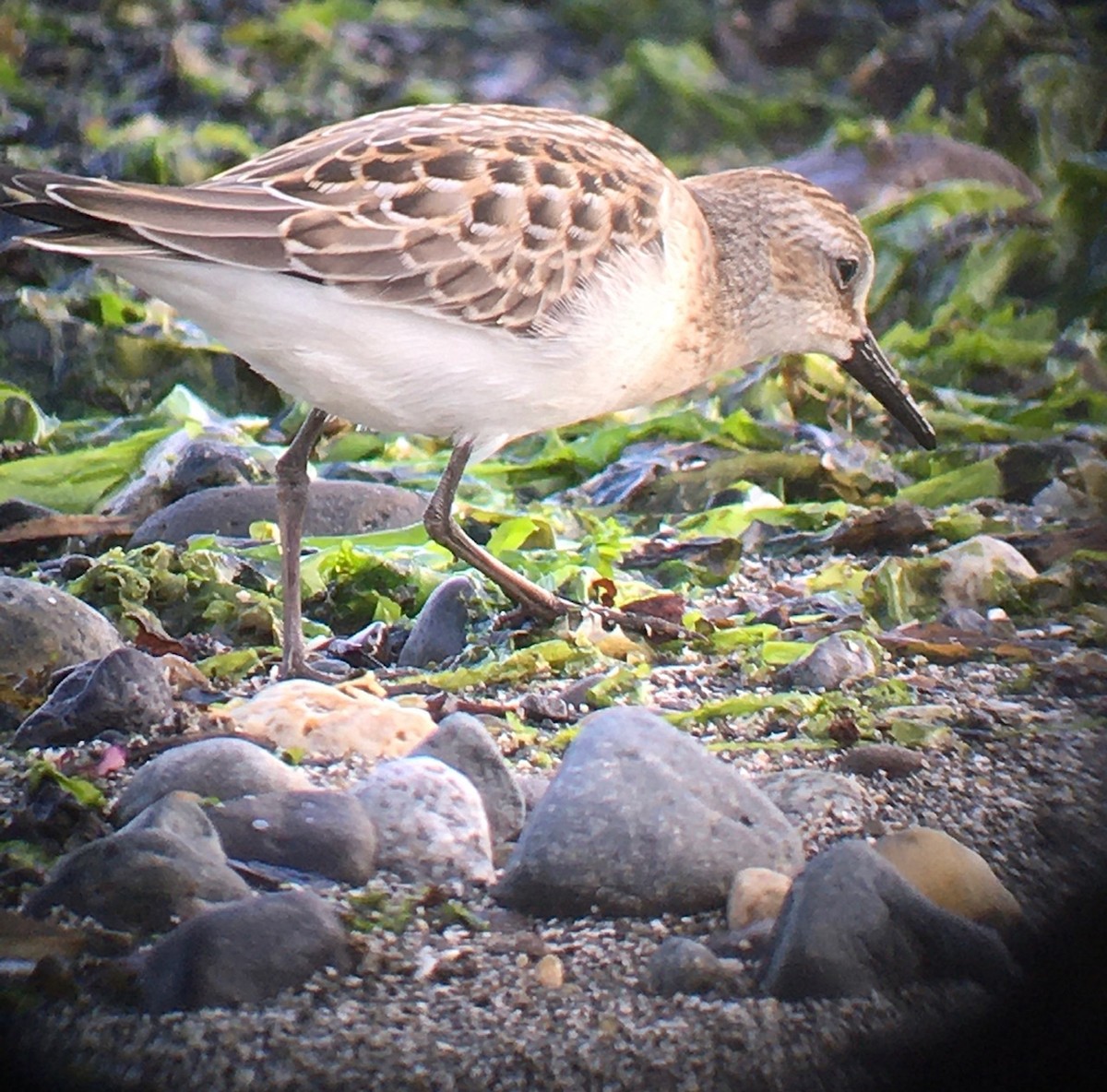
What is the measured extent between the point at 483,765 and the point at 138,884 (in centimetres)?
61

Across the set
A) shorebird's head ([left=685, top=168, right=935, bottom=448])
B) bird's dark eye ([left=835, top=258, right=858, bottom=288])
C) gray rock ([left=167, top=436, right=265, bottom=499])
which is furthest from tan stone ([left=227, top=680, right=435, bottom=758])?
bird's dark eye ([left=835, top=258, right=858, bottom=288])

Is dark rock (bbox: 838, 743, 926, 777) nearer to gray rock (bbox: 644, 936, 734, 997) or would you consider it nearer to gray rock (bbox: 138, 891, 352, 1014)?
gray rock (bbox: 644, 936, 734, 997)

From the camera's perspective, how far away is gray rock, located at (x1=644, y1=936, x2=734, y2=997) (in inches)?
87.8

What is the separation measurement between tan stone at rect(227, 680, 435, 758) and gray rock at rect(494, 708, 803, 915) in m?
0.45

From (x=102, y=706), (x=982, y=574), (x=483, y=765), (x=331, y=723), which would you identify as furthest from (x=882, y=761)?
(x=102, y=706)

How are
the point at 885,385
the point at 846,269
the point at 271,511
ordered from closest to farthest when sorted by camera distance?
the point at 271,511 → the point at 846,269 → the point at 885,385

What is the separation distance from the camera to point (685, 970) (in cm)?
225

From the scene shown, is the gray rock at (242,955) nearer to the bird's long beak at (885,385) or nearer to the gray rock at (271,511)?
the gray rock at (271,511)

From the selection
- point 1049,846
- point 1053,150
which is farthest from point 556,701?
point 1053,150

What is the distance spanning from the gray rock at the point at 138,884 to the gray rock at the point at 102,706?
640 mm

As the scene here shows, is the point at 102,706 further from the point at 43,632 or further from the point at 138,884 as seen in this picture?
the point at 138,884

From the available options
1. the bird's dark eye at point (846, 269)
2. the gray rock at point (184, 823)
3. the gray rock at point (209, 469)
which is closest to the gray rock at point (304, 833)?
the gray rock at point (184, 823)

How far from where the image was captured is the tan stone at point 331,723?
2.94 metres

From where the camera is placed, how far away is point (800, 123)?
812 centimetres
